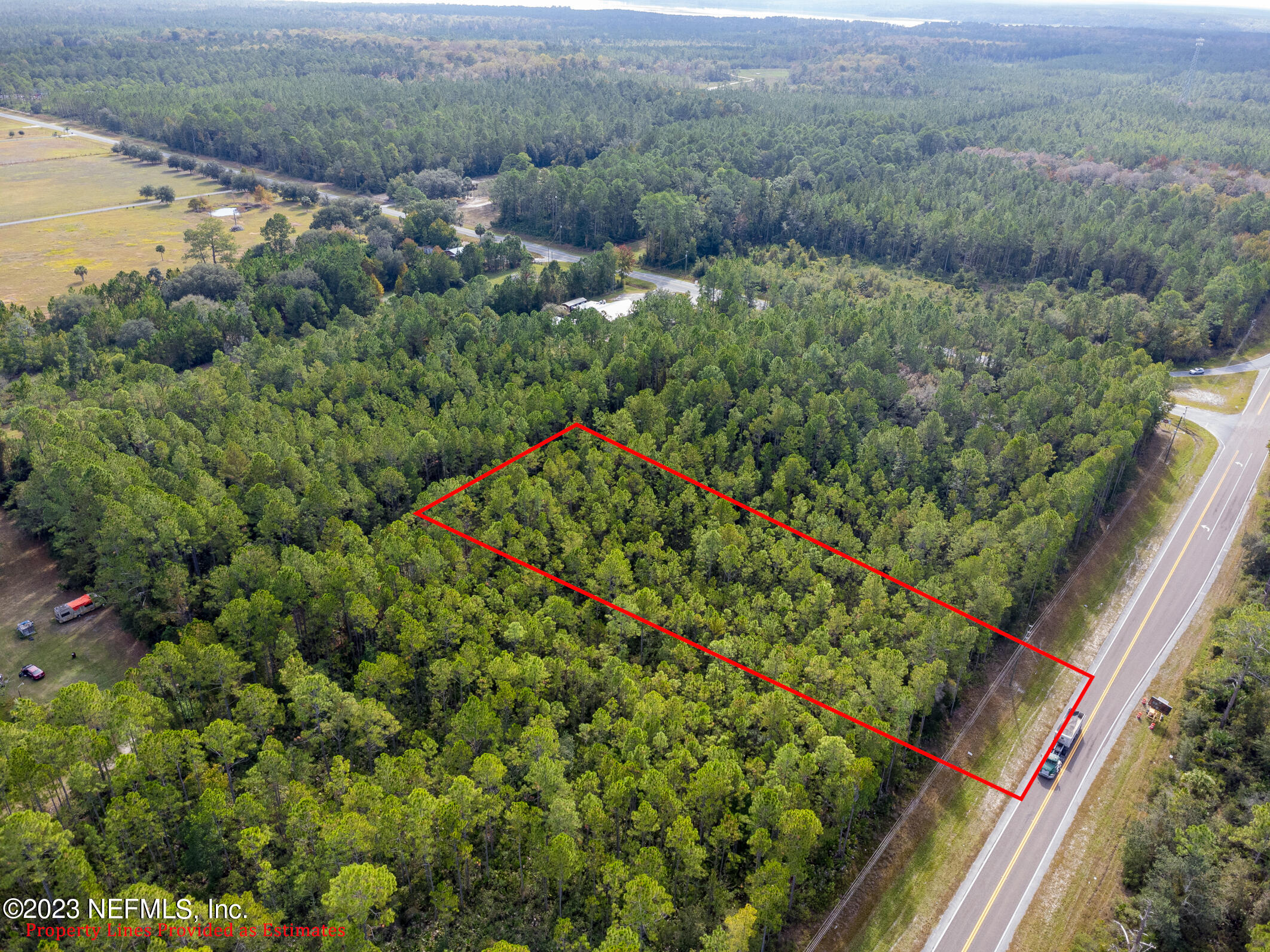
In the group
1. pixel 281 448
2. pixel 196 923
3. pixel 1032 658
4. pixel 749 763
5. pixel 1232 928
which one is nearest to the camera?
pixel 196 923

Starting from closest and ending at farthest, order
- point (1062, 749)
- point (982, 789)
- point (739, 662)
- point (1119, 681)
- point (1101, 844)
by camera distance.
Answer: point (1101, 844) → point (982, 789) → point (739, 662) → point (1062, 749) → point (1119, 681)

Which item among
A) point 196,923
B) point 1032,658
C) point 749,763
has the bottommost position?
point 1032,658

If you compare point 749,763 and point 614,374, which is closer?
point 749,763

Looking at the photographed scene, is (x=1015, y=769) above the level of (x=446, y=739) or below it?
below

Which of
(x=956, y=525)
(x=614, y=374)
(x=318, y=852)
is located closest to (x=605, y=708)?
(x=318, y=852)

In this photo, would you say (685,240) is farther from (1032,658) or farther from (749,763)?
(749,763)

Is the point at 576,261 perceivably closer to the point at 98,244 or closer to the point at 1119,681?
the point at 98,244

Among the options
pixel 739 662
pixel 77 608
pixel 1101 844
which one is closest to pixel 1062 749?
pixel 1101 844
